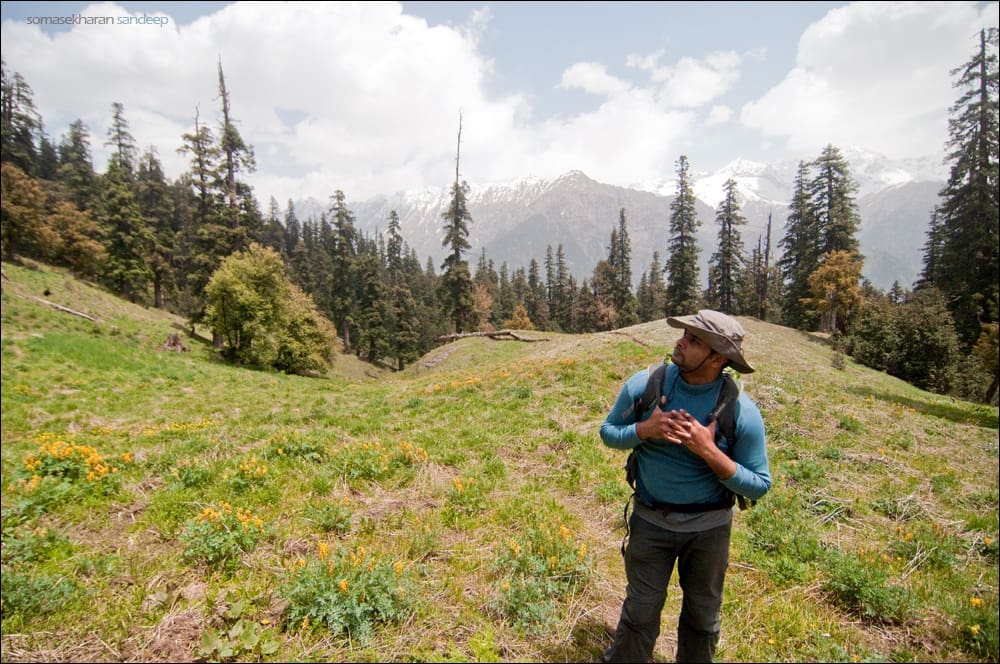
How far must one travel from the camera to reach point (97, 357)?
1591cm

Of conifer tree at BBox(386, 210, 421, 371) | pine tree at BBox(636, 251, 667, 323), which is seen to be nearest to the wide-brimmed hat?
conifer tree at BBox(386, 210, 421, 371)

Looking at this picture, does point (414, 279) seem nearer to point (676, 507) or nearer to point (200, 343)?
point (200, 343)

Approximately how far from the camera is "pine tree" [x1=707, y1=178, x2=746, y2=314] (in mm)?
46688

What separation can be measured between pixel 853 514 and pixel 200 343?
111ft

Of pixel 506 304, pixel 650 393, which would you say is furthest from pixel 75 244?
pixel 506 304

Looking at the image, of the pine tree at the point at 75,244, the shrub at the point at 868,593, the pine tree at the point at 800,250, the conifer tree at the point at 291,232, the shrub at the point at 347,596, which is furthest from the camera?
the conifer tree at the point at 291,232

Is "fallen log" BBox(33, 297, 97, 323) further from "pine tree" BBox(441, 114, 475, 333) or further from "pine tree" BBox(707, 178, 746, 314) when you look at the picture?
"pine tree" BBox(707, 178, 746, 314)

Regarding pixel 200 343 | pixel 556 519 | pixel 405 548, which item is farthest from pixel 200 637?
pixel 200 343

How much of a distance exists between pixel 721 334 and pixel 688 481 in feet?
3.64

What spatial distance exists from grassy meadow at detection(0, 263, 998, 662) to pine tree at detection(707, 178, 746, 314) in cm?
4087

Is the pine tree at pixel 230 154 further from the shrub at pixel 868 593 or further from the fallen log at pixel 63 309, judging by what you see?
the shrub at pixel 868 593

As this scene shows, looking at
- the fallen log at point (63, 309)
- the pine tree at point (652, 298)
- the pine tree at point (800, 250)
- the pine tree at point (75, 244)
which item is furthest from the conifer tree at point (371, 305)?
the pine tree at point (652, 298)

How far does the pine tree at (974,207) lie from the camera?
27375mm

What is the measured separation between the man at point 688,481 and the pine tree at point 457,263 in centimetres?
4035
